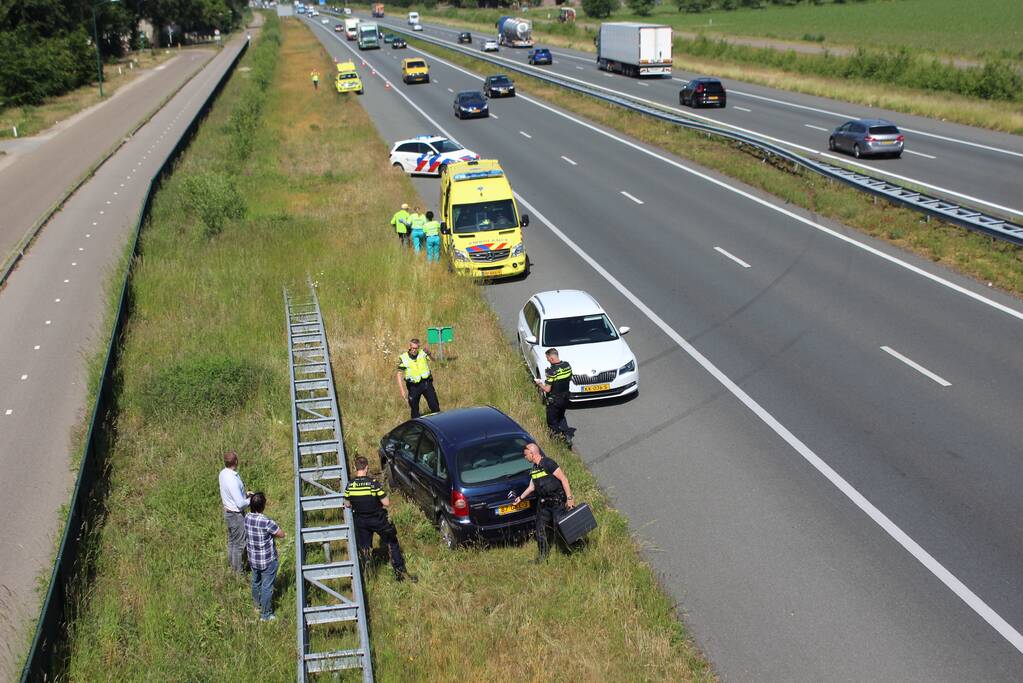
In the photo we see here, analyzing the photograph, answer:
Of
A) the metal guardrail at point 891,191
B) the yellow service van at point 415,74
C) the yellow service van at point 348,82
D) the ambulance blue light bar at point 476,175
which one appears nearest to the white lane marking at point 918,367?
the metal guardrail at point 891,191

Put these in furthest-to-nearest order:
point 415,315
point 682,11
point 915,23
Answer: point 682,11 < point 915,23 < point 415,315

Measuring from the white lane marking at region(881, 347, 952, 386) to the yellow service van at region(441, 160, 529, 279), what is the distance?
911cm

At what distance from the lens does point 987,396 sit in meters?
15.5

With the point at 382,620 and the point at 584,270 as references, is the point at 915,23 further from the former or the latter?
the point at 382,620

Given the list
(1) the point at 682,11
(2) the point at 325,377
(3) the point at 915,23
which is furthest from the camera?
(1) the point at 682,11

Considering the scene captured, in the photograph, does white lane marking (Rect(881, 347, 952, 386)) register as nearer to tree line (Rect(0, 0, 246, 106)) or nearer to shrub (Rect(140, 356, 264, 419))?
shrub (Rect(140, 356, 264, 419))

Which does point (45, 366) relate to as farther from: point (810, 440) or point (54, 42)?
point (54, 42)

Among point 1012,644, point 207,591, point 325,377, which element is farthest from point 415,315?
point 1012,644

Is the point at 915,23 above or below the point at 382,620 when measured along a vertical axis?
below

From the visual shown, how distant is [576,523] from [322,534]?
3.15 m

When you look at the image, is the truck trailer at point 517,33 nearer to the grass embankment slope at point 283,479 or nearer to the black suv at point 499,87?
the black suv at point 499,87

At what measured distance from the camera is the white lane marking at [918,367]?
635 inches

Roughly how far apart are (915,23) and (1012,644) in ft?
321

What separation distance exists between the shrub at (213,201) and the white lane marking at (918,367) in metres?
19.2
